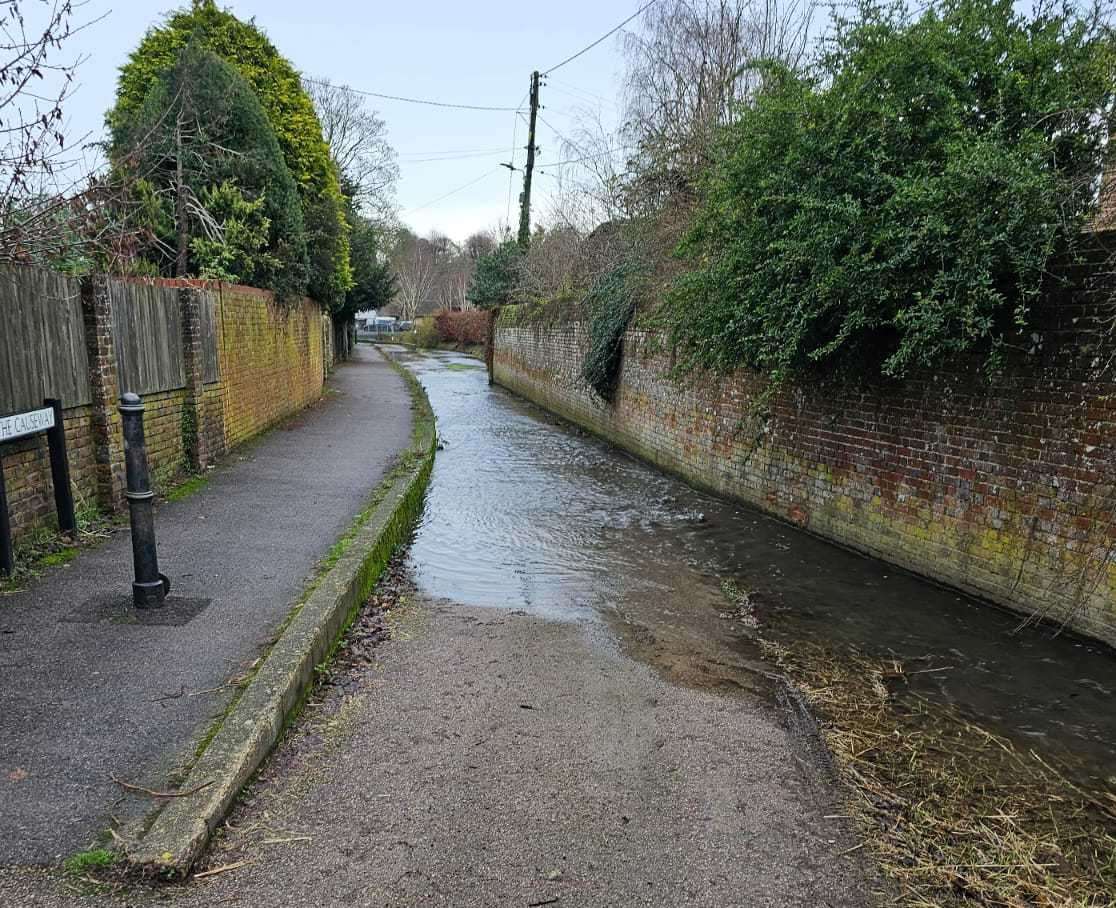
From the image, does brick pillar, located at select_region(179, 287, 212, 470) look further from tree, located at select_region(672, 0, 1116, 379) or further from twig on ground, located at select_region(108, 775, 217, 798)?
twig on ground, located at select_region(108, 775, 217, 798)

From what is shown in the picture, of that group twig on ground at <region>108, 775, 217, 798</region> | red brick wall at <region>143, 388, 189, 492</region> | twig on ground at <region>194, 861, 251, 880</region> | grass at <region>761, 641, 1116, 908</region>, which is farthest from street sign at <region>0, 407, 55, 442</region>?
grass at <region>761, 641, 1116, 908</region>

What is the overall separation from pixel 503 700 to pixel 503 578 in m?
2.34

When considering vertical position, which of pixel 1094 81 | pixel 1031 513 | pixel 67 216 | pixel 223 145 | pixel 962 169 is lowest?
pixel 1031 513

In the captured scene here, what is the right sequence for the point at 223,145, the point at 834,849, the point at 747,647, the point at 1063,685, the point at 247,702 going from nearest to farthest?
the point at 834,849 → the point at 247,702 → the point at 1063,685 → the point at 747,647 → the point at 223,145

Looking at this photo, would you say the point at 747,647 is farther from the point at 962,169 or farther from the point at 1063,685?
the point at 962,169

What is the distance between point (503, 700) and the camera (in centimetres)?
388

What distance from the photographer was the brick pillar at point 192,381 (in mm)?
7844

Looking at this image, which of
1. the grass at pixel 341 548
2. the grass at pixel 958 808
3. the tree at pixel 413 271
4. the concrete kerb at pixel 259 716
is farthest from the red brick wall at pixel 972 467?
the tree at pixel 413 271

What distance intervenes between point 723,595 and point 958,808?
9.55ft

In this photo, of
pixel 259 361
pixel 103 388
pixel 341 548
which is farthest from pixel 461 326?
pixel 341 548

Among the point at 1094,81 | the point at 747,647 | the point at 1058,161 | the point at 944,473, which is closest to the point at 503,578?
the point at 747,647

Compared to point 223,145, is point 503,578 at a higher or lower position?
lower

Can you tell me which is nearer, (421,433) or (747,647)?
(747,647)

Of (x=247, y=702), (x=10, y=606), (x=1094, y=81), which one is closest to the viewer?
(x=247, y=702)
